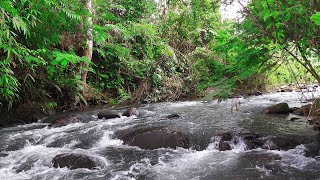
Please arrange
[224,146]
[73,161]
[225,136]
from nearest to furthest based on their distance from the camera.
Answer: [73,161] → [224,146] → [225,136]

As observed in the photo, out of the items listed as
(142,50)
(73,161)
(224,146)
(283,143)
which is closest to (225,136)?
(224,146)

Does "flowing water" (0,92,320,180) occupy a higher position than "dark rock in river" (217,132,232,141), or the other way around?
"dark rock in river" (217,132,232,141)

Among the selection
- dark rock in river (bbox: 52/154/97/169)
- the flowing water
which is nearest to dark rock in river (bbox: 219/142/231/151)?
the flowing water

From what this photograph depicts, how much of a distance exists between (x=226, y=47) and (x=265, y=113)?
4.07 metres

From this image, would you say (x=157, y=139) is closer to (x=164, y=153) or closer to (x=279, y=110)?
(x=164, y=153)

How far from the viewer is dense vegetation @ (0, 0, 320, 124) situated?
12.1ft

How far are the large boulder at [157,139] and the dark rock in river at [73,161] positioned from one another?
3.92 ft

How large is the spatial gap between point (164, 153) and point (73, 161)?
158 cm

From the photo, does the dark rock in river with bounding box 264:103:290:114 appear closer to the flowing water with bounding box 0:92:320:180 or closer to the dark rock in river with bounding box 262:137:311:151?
the flowing water with bounding box 0:92:320:180

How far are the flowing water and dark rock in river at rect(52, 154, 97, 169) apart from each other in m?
0.09

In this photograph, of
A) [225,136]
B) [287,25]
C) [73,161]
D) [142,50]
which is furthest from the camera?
[142,50]

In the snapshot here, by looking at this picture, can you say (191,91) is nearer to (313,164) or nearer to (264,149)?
(264,149)

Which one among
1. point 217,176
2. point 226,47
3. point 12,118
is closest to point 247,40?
point 226,47

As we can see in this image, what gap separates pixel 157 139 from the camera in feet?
18.1
